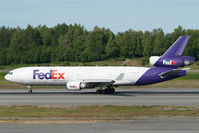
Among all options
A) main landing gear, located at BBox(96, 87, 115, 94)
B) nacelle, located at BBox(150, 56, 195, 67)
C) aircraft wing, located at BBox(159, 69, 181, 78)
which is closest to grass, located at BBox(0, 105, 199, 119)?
aircraft wing, located at BBox(159, 69, 181, 78)

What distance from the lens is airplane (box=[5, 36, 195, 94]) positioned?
51469 millimetres

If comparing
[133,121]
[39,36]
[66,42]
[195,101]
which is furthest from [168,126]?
[39,36]

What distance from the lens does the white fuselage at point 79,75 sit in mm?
52250

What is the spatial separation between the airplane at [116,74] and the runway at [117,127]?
25.0 meters

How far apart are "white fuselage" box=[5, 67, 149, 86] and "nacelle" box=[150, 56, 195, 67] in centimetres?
150

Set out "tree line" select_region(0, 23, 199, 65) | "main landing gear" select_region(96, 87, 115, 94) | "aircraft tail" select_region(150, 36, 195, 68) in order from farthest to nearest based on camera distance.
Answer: "tree line" select_region(0, 23, 199, 65)
"main landing gear" select_region(96, 87, 115, 94)
"aircraft tail" select_region(150, 36, 195, 68)

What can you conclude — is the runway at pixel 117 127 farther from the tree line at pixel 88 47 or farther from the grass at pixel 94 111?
the tree line at pixel 88 47

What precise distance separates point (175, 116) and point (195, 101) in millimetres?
12499

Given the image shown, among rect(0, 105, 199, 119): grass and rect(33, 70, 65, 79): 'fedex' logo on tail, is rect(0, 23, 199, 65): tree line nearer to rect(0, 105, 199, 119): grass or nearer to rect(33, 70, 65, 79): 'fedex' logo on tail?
rect(33, 70, 65, 79): 'fedex' logo on tail

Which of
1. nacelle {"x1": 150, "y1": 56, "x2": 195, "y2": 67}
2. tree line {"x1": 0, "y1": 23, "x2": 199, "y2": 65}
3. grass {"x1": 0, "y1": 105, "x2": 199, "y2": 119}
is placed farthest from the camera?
tree line {"x1": 0, "y1": 23, "x2": 199, "y2": 65}

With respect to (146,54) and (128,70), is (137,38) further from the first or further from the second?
(128,70)

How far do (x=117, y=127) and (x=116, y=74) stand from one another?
28.4 m

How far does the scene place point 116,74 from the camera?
172ft

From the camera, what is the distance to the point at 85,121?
88.9 ft
